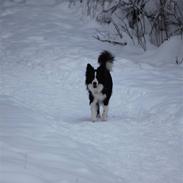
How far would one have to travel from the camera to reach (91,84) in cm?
1065

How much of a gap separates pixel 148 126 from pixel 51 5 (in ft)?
45.7

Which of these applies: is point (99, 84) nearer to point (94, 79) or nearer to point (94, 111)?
point (94, 79)

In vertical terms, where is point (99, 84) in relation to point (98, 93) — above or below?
above

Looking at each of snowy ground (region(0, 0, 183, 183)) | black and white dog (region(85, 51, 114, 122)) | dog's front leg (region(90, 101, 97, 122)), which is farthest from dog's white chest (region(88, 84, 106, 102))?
snowy ground (region(0, 0, 183, 183))

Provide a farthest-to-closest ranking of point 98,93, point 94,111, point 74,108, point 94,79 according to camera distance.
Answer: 1. point 74,108
2. point 98,93
3. point 94,111
4. point 94,79

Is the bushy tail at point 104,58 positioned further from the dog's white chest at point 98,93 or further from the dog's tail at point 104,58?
the dog's white chest at point 98,93

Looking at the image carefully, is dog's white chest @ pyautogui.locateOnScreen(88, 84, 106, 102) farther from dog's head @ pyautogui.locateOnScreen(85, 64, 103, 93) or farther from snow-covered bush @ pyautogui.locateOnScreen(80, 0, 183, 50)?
snow-covered bush @ pyautogui.locateOnScreen(80, 0, 183, 50)

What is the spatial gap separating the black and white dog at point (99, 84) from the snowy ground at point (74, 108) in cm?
37

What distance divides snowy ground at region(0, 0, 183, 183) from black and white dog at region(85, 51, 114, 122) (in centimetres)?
37

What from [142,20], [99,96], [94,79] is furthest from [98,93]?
[142,20]

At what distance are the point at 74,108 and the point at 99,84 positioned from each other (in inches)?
65.3

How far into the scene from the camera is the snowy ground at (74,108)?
257 inches

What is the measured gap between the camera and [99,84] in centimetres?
1066

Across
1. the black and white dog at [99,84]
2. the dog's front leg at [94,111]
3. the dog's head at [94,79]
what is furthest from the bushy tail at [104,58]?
the dog's front leg at [94,111]
